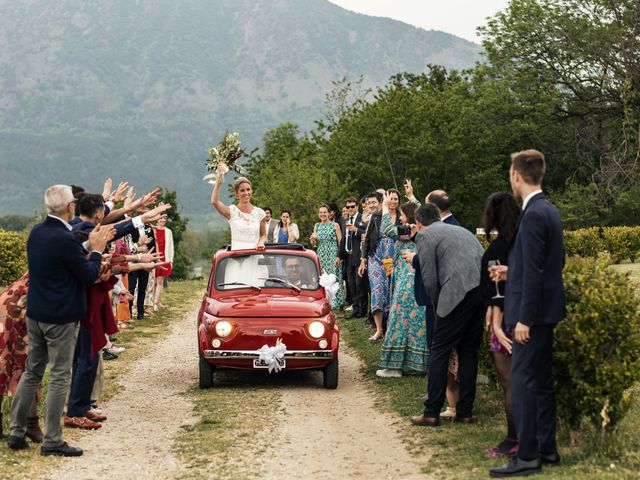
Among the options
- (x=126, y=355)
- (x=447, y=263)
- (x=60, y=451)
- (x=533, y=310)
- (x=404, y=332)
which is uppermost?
(x=447, y=263)

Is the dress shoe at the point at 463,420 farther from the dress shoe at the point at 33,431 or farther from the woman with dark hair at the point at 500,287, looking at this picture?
the dress shoe at the point at 33,431

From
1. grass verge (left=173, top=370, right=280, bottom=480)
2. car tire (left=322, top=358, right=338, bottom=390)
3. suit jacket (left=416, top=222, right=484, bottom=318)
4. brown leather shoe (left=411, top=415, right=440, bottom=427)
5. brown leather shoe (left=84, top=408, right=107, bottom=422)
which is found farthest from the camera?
car tire (left=322, top=358, right=338, bottom=390)

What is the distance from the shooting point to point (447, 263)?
356 inches

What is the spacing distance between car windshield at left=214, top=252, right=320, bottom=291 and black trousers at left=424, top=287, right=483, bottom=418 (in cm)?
361

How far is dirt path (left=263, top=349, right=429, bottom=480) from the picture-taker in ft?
25.1

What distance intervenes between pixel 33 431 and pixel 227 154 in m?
5.78

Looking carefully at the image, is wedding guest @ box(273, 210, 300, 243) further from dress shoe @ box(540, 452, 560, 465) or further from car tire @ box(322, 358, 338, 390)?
dress shoe @ box(540, 452, 560, 465)

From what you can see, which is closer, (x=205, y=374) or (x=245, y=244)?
(x=205, y=374)

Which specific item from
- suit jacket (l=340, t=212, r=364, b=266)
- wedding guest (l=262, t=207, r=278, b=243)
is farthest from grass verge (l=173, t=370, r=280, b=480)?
wedding guest (l=262, t=207, r=278, b=243)

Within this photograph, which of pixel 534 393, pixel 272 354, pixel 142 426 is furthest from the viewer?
pixel 272 354

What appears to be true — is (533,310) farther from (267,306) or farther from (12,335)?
(267,306)

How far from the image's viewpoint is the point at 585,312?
7.10 meters

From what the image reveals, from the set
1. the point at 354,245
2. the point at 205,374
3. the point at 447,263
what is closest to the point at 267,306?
the point at 205,374

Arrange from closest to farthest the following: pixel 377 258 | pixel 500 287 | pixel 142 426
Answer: pixel 500 287, pixel 142 426, pixel 377 258
